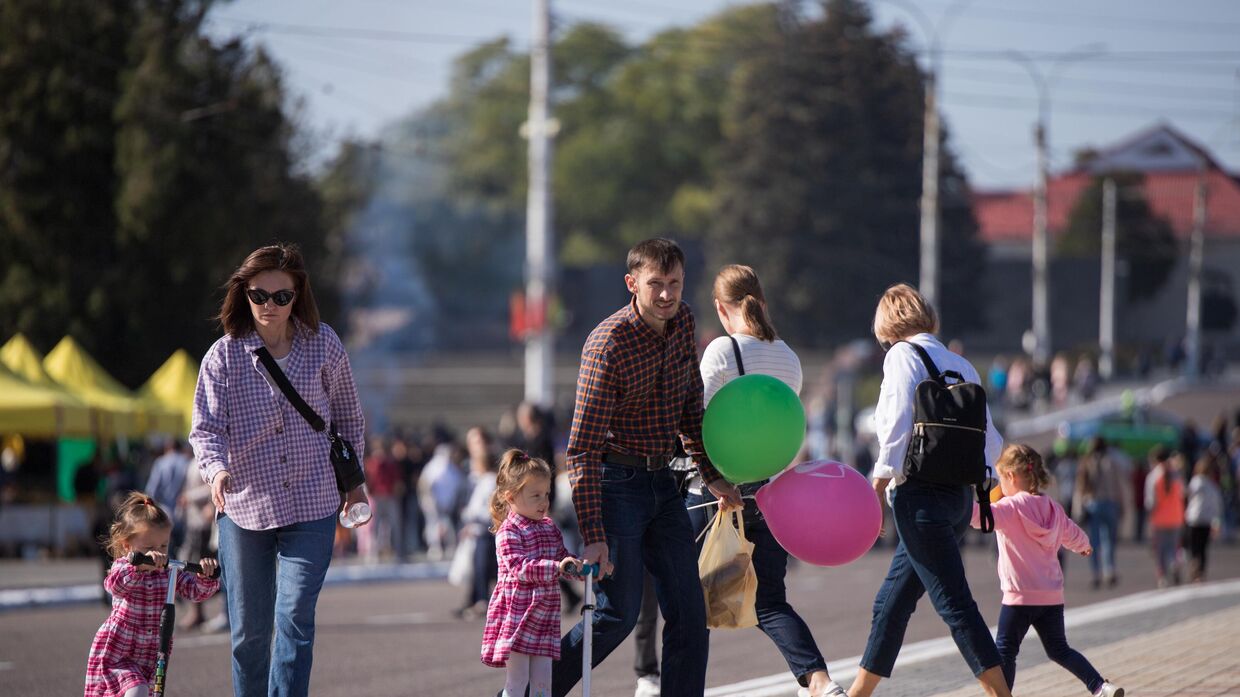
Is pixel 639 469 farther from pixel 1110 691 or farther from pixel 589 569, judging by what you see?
pixel 1110 691

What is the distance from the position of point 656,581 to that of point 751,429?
0.71m

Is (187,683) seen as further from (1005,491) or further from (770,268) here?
(770,268)

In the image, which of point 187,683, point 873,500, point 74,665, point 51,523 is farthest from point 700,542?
point 51,523

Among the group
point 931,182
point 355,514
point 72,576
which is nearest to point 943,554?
point 355,514

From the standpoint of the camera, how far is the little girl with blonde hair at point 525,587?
20.9 feet

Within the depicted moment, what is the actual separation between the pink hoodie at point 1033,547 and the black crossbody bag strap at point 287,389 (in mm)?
3142

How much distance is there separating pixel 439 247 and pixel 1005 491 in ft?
304

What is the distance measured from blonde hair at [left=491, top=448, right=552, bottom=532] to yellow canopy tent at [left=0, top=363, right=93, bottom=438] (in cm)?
1647

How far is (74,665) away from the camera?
1087cm

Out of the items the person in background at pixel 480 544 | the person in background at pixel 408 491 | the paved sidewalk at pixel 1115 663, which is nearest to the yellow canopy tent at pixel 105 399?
the person in background at pixel 408 491

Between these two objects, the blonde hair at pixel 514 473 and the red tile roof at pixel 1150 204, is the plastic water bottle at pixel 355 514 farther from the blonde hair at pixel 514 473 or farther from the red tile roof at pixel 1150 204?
the red tile roof at pixel 1150 204

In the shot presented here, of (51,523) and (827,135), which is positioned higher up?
(827,135)

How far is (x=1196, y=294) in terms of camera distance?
62250mm

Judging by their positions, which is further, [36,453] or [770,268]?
[770,268]
